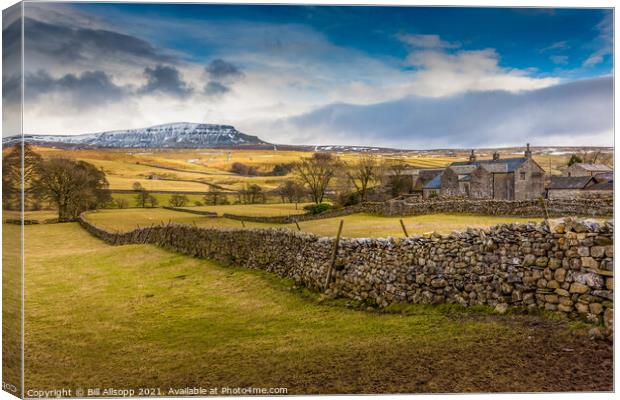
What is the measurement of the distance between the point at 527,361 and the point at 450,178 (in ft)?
94.9

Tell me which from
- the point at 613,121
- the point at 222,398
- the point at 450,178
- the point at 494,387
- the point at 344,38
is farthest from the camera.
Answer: the point at 450,178

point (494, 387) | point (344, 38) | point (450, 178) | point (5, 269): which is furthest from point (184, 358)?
point (450, 178)

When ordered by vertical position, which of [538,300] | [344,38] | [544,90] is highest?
[344,38]

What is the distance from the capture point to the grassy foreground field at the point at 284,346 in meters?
5.96

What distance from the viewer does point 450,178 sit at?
33750 millimetres

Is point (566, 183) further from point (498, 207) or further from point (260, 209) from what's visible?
point (260, 209)

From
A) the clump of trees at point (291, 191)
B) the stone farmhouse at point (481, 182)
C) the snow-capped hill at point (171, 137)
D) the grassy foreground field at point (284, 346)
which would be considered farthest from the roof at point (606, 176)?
the stone farmhouse at point (481, 182)

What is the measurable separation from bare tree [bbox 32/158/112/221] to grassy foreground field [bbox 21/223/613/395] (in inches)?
30.7

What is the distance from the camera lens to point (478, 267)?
303 inches

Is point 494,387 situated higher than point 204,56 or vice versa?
point 204,56

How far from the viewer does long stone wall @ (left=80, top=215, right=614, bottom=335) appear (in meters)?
6.48

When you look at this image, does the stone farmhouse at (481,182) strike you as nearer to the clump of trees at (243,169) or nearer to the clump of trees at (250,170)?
the clump of trees at (250,170)

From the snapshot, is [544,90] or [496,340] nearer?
[496,340]

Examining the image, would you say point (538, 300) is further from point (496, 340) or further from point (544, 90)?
point (544, 90)
